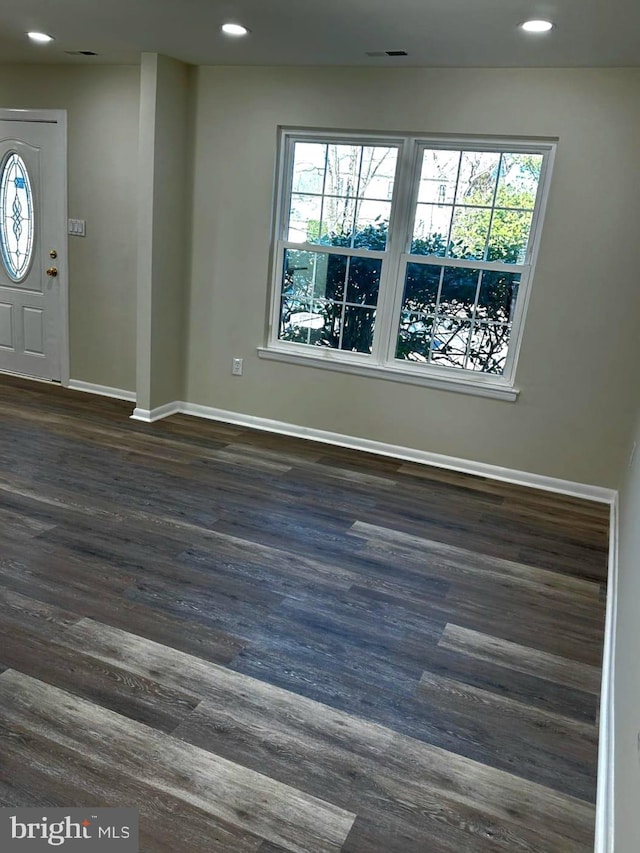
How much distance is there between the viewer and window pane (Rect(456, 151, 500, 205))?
3.98 meters

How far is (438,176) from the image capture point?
4.11m

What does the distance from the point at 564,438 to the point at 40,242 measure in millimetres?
4314

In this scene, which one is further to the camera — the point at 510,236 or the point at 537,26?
the point at 510,236

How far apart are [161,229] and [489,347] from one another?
2.42 meters

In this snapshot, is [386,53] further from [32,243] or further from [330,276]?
[32,243]

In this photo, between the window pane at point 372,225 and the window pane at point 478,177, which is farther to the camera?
the window pane at point 372,225

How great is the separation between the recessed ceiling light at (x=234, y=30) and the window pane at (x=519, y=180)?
167 cm

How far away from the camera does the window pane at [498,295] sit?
4.08 m

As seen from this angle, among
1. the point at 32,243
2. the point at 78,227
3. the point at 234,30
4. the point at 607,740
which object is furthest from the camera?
the point at 32,243

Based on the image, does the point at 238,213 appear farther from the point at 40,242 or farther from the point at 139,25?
the point at 40,242

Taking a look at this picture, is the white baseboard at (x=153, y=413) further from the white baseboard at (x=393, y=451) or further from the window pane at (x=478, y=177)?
the window pane at (x=478, y=177)

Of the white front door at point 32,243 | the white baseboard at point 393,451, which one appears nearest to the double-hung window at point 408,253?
the white baseboard at point 393,451

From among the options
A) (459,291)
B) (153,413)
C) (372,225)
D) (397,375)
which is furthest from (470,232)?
(153,413)

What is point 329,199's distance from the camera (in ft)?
14.5
